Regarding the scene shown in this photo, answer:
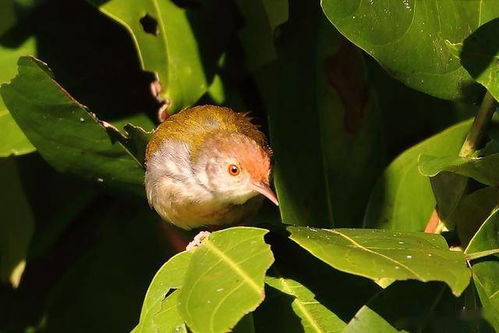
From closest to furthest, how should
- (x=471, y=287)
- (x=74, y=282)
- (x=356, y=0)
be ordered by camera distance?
(x=471, y=287), (x=356, y=0), (x=74, y=282)

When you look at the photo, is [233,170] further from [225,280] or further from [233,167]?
[225,280]

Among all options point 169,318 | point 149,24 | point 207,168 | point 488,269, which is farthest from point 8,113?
point 488,269

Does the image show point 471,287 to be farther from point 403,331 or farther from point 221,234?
point 221,234

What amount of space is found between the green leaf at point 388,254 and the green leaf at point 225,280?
0.13 meters

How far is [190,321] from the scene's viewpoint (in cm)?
246

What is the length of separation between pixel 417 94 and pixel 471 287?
1426 mm

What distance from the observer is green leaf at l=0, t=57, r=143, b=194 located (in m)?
3.25

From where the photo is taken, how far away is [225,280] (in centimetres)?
255

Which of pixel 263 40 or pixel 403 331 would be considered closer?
pixel 403 331

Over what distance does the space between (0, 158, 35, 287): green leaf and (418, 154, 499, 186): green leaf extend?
5.56 ft

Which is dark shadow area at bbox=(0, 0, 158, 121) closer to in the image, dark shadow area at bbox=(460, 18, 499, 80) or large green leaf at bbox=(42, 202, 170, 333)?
large green leaf at bbox=(42, 202, 170, 333)

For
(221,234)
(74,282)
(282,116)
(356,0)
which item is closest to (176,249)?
(74,282)

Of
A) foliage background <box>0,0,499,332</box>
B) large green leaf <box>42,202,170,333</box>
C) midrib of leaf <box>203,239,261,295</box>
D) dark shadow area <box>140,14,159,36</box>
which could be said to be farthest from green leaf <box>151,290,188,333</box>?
large green leaf <box>42,202,170,333</box>

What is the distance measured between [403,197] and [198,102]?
35.5 inches
